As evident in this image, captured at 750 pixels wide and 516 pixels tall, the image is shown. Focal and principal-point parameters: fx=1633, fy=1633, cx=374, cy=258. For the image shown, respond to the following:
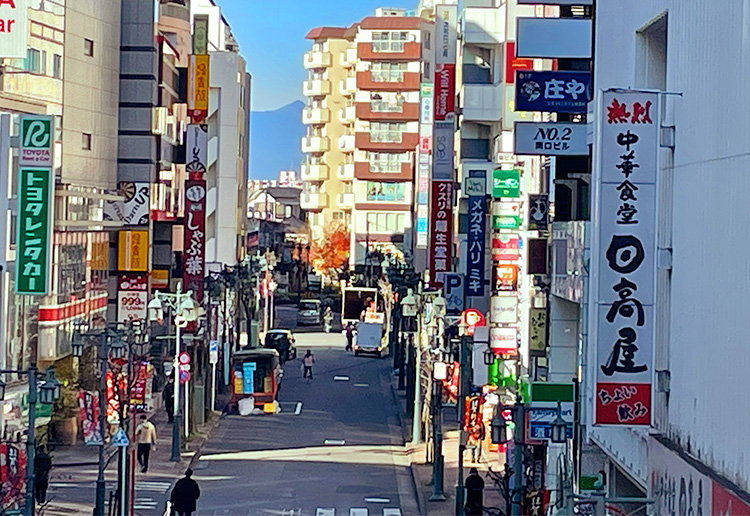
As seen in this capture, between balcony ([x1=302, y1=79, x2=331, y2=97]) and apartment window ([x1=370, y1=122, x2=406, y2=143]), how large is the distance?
1681cm

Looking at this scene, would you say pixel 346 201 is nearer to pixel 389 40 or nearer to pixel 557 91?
pixel 389 40

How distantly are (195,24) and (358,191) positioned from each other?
5503cm

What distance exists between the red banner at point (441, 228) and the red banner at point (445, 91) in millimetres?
4419

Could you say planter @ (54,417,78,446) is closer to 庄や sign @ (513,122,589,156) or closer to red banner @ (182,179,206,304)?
red banner @ (182,179,206,304)

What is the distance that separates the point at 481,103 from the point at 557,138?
2948cm

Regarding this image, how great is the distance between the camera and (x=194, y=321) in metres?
52.1

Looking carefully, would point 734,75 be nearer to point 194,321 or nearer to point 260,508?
point 260,508

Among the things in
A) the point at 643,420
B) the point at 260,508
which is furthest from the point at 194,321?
the point at 643,420

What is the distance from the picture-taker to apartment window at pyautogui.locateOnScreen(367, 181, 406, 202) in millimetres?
120625

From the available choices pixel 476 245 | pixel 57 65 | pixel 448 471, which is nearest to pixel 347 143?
pixel 476 245

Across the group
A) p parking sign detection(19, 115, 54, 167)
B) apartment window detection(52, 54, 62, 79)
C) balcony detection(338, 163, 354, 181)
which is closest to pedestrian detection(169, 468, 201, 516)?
p parking sign detection(19, 115, 54, 167)

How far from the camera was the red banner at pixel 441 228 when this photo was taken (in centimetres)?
6188

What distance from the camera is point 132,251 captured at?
54.8 m

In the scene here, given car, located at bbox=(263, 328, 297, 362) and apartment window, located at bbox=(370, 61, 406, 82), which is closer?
car, located at bbox=(263, 328, 297, 362)
